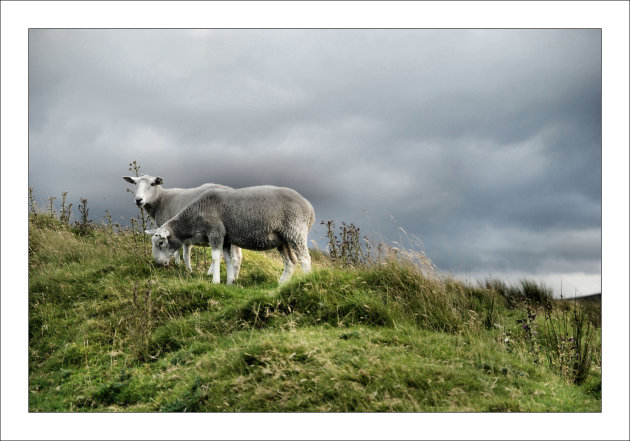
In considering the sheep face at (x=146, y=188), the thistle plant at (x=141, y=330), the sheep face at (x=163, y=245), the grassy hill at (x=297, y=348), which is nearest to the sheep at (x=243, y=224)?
the sheep face at (x=163, y=245)

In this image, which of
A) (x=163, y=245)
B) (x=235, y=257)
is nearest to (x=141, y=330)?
(x=163, y=245)

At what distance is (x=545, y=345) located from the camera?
10.6m

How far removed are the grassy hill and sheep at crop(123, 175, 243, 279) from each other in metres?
1.82

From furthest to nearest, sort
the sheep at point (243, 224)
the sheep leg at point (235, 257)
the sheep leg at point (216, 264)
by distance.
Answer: the sheep leg at point (235, 257) → the sheep at point (243, 224) → the sheep leg at point (216, 264)

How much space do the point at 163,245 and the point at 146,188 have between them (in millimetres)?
2129

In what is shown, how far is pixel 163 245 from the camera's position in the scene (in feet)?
43.8

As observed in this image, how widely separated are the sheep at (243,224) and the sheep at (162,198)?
2.42 feet

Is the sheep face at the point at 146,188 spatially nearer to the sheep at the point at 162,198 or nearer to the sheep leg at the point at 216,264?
the sheep at the point at 162,198

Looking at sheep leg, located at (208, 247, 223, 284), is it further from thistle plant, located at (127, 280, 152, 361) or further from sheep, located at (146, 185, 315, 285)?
thistle plant, located at (127, 280, 152, 361)

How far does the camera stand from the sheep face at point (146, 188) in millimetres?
14422

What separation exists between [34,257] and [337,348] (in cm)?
1146

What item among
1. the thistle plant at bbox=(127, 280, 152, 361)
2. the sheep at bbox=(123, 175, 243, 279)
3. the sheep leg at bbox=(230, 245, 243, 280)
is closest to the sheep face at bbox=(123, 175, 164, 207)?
the sheep at bbox=(123, 175, 243, 279)

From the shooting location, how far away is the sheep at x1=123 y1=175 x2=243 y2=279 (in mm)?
14430

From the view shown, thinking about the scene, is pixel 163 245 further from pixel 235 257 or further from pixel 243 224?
pixel 243 224
